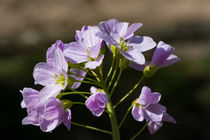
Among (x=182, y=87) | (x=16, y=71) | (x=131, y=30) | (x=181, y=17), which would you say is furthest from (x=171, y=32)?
(x=131, y=30)

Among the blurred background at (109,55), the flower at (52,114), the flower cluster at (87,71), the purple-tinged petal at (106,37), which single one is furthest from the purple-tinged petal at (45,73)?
the blurred background at (109,55)

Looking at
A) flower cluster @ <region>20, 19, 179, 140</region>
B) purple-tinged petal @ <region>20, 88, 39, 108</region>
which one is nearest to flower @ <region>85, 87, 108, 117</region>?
flower cluster @ <region>20, 19, 179, 140</region>

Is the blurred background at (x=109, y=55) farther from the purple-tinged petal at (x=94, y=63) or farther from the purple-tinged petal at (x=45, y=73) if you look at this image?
the purple-tinged petal at (x=94, y=63)

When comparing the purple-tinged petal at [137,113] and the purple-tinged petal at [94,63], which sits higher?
the purple-tinged petal at [94,63]

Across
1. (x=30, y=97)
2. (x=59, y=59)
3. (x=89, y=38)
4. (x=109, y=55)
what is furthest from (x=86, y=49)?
(x=109, y=55)

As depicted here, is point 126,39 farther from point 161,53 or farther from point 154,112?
point 154,112

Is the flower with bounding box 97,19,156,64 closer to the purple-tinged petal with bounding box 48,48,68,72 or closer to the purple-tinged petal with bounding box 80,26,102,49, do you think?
the purple-tinged petal with bounding box 80,26,102,49

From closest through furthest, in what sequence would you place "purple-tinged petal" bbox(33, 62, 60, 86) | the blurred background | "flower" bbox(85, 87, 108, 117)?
"flower" bbox(85, 87, 108, 117) → "purple-tinged petal" bbox(33, 62, 60, 86) → the blurred background
